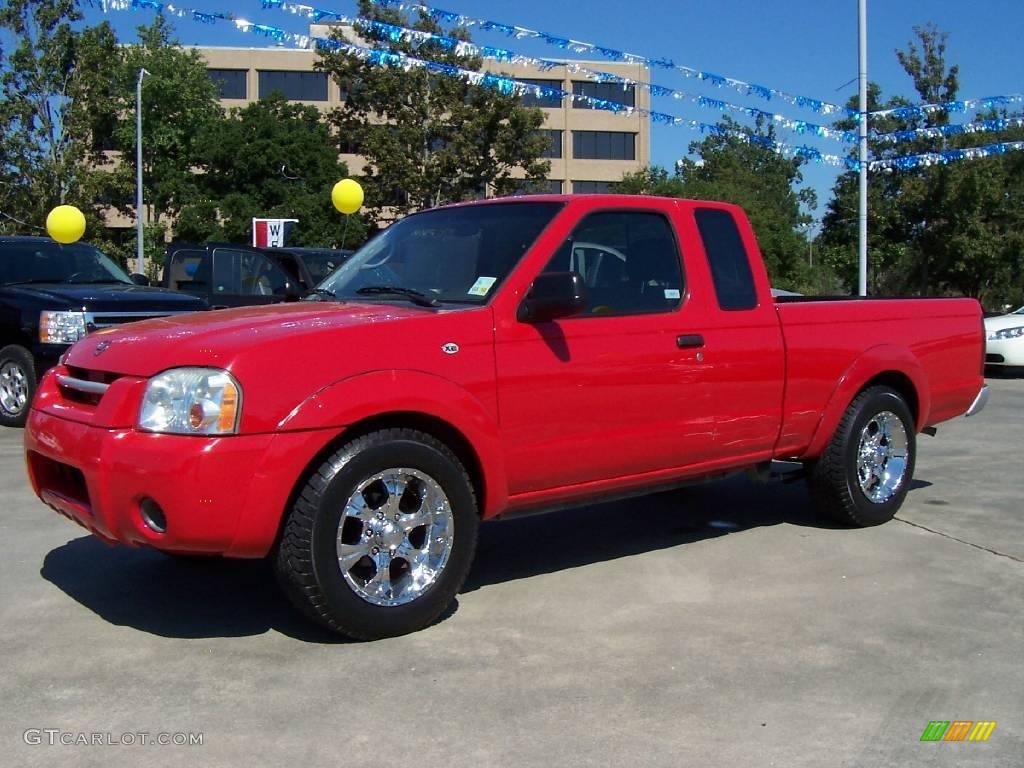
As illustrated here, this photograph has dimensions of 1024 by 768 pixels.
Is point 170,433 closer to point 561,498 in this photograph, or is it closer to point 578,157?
point 561,498

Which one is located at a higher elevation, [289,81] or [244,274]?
[289,81]

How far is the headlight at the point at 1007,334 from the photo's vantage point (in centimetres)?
1607

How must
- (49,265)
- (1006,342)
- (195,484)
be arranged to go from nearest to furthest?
(195,484) < (49,265) < (1006,342)

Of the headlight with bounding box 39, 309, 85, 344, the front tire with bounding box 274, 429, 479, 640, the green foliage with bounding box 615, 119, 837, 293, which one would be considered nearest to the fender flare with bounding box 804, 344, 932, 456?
the front tire with bounding box 274, 429, 479, 640

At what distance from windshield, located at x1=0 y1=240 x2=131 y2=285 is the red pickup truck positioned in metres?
6.32

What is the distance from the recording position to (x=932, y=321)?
668 centimetres

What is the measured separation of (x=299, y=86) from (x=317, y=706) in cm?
6877

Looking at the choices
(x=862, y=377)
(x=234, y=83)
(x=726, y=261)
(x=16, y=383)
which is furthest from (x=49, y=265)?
(x=234, y=83)

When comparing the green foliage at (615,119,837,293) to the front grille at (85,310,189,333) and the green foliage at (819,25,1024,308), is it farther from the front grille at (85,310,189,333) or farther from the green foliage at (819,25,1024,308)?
the front grille at (85,310,189,333)

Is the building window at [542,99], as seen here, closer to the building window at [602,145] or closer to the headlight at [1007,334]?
the building window at [602,145]

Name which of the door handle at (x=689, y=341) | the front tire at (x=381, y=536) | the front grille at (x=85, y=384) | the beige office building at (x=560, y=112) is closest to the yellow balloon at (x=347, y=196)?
the door handle at (x=689, y=341)

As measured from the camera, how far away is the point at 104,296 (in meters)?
9.67

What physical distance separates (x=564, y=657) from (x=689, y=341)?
1770 mm

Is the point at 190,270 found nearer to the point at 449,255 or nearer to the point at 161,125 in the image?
the point at 449,255
